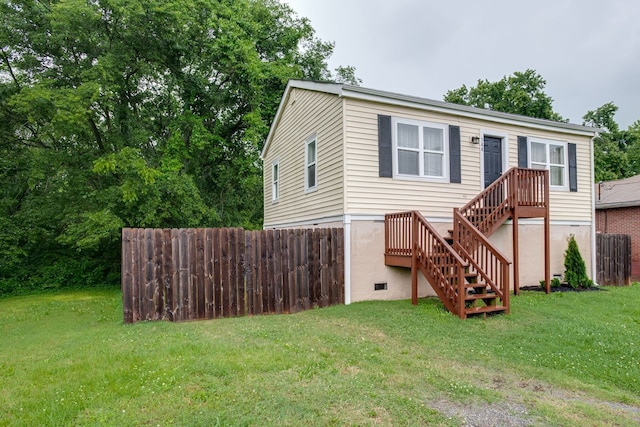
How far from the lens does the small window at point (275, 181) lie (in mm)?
12823

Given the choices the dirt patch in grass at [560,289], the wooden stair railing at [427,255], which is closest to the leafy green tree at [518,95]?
the dirt patch in grass at [560,289]

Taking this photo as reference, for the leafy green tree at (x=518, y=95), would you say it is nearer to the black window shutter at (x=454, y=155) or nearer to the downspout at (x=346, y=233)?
the black window shutter at (x=454, y=155)

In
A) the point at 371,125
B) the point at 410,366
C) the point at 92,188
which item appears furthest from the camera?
Answer: the point at 92,188

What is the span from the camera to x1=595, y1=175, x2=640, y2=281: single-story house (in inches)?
583

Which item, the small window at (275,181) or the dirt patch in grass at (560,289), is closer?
the dirt patch in grass at (560,289)

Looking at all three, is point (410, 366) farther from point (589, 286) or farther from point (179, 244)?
point (589, 286)

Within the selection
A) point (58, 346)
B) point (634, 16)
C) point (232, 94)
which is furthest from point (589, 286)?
point (232, 94)

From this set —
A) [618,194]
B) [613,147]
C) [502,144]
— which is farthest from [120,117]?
[613,147]

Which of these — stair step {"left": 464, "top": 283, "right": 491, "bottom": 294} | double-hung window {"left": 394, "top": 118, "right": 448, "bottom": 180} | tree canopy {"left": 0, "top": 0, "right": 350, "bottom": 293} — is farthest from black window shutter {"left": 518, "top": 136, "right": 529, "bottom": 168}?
tree canopy {"left": 0, "top": 0, "right": 350, "bottom": 293}

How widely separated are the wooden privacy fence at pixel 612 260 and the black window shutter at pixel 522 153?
3.61 meters

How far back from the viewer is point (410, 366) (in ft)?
14.1

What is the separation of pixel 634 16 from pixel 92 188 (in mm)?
23892

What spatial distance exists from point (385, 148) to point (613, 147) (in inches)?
1057

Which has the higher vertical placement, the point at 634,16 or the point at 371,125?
the point at 634,16
